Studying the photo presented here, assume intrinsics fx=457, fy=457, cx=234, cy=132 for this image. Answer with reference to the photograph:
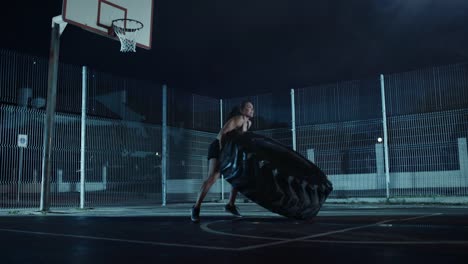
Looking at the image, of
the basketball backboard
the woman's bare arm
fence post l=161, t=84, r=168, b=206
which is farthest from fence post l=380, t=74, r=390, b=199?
the woman's bare arm

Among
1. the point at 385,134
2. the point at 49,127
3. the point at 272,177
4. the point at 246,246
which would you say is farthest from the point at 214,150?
the point at 385,134

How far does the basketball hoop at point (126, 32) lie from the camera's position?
37.4ft

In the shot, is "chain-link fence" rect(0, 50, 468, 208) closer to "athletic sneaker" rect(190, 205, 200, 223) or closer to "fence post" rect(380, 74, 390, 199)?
"fence post" rect(380, 74, 390, 199)

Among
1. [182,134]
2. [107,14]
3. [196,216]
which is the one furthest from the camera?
[182,134]

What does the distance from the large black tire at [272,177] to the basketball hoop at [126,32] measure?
23.4 feet

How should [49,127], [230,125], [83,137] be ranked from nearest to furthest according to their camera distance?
[230,125]
[49,127]
[83,137]

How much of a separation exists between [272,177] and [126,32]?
814cm

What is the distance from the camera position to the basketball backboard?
34.2 feet

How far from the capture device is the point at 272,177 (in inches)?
190

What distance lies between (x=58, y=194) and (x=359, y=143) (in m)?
8.95

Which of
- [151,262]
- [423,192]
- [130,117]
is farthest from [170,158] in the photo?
[151,262]

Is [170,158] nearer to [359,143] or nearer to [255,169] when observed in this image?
[359,143]

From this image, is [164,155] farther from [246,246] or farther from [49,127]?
[246,246]

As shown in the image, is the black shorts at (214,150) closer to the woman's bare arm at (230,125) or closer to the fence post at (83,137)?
the woman's bare arm at (230,125)
